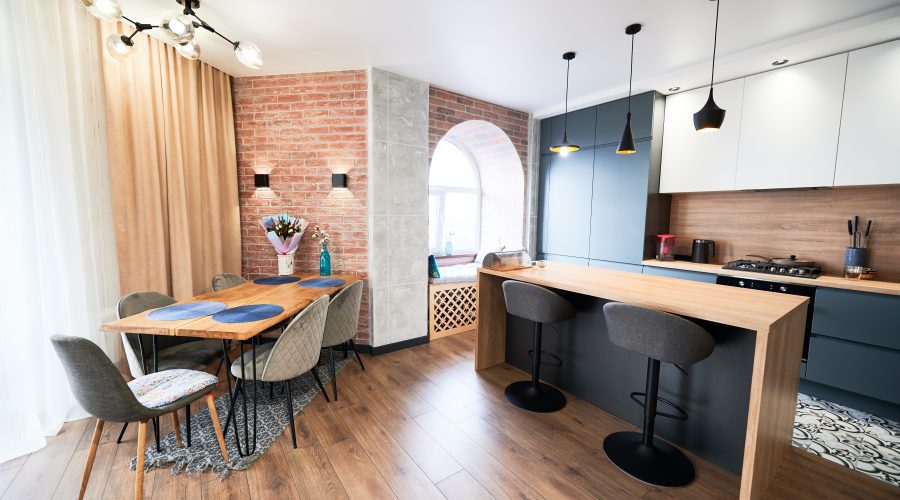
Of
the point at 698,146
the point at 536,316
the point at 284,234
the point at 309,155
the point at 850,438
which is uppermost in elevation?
the point at 698,146

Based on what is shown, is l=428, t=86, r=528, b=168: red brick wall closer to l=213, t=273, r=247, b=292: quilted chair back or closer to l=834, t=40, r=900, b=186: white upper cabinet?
l=213, t=273, r=247, b=292: quilted chair back

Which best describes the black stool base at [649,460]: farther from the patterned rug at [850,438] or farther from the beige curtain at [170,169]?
the beige curtain at [170,169]

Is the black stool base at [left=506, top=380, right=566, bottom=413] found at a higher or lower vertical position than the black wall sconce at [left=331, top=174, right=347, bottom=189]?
lower

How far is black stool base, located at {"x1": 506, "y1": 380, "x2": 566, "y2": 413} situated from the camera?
2393mm

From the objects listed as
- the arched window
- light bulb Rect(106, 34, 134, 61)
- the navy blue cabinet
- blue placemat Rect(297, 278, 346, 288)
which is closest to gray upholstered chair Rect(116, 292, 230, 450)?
blue placemat Rect(297, 278, 346, 288)

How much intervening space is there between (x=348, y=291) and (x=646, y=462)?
2.11 m

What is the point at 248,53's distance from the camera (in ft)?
7.18

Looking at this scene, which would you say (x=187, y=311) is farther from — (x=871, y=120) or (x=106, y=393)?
(x=871, y=120)

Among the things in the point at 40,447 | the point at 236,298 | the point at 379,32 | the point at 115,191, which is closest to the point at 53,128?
the point at 115,191

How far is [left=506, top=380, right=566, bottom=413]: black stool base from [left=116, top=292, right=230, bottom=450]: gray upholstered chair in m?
1.95

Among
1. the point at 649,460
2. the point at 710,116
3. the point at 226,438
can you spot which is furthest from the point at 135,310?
the point at 710,116

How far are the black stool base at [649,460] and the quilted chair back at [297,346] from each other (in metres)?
1.82

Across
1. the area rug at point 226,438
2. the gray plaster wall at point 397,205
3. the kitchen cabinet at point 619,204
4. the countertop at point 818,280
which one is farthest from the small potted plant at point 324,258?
the countertop at point 818,280

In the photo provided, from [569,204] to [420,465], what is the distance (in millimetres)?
3399
